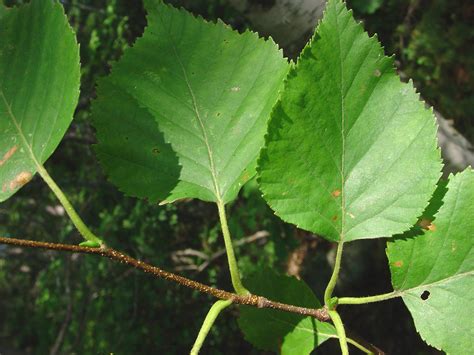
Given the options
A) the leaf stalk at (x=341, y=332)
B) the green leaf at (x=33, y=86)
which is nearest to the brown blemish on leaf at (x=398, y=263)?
the leaf stalk at (x=341, y=332)

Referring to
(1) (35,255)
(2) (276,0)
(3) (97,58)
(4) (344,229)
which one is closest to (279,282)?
(4) (344,229)

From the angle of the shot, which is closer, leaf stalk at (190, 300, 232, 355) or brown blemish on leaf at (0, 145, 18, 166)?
leaf stalk at (190, 300, 232, 355)

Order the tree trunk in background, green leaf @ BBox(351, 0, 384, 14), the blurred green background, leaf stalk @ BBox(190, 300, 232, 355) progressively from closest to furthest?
leaf stalk @ BBox(190, 300, 232, 355) → the tree trunk in background → the blurred green background → green leaf @ BBox(351, 0, 384, 14)

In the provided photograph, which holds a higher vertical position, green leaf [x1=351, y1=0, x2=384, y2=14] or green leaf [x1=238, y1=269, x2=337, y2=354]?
green leaf [x1=351, y1=0, x2=384, y2=14]

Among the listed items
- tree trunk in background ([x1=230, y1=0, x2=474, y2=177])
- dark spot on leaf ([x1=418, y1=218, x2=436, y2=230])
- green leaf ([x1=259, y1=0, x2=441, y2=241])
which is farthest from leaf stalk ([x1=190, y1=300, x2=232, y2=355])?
tree trunk in background ([x1=230, y1=0, x2=474, y2=177])

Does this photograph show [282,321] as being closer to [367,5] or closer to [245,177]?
[245,177]

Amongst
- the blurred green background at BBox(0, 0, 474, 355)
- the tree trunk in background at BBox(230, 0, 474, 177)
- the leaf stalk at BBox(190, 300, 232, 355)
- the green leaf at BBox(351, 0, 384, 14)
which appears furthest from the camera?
the green leaf at BBox(351, 0, 384, 14)

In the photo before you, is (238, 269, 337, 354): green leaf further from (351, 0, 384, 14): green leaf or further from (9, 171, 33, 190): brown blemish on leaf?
(351, 0, 384, 14): green leaf

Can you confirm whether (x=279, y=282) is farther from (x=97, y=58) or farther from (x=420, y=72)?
(x=420, y=72)
